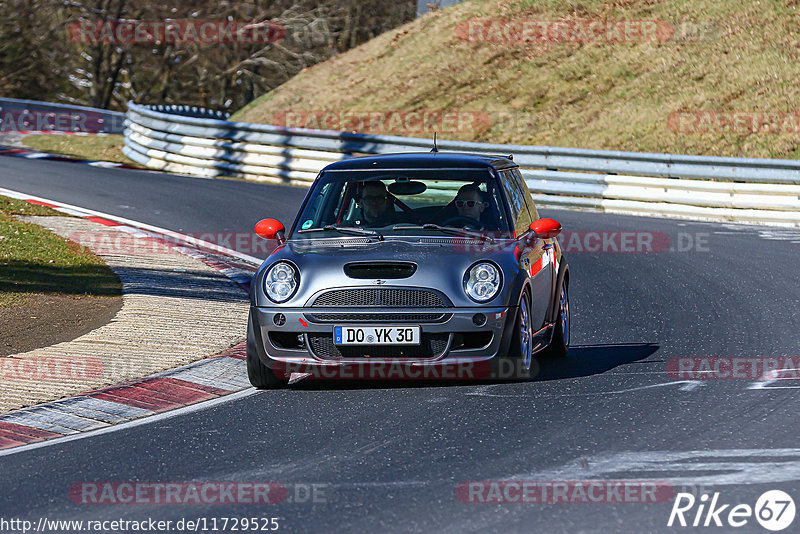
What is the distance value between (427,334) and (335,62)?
3161 cm

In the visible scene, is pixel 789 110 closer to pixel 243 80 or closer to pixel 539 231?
pixel 539 231

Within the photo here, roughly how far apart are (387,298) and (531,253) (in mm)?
1305

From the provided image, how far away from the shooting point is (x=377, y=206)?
28.0 ft

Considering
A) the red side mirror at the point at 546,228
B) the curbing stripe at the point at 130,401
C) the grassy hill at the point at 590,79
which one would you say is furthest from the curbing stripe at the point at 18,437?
the grassy hill at the point at 590,79

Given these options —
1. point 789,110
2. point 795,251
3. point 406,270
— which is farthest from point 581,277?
point 789,110

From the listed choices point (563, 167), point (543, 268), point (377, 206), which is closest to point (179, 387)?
point (377, 206)

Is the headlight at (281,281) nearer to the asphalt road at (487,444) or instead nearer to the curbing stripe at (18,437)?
the asphalt road at (487,444)

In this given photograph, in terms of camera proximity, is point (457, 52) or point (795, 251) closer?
point (795, 251)

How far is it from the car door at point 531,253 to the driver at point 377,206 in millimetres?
831

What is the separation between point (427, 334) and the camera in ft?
24.3

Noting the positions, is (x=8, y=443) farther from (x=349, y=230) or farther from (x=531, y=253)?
(x=531, y=253)

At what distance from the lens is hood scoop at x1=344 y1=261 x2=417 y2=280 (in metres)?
7.48

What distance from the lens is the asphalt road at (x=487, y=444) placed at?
198 inches

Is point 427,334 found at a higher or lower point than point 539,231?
lower
